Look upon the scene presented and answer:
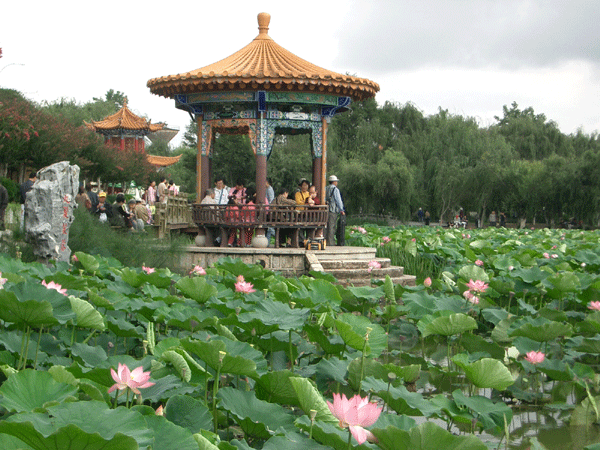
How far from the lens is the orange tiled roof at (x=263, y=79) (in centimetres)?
995

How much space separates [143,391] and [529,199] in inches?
1058

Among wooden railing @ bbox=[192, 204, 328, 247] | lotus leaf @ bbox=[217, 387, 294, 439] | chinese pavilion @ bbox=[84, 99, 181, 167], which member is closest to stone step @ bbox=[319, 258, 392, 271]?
wooden railing @ bbox=[192, 204, 328, 247]

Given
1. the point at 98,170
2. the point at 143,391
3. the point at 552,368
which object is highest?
the point at 98,170

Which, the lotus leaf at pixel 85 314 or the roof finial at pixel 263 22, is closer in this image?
the lotus leaf at pixel 85 314

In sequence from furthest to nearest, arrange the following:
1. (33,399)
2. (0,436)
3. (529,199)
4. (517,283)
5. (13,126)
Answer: (529,199) < (13,126) < (517,283) < (33,399) < (0,436)

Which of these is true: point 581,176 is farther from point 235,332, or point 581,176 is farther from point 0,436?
point 0,436

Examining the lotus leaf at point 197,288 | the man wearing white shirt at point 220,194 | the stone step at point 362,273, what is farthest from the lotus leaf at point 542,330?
the man wearing white shirt at point 220,194

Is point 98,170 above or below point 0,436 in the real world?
above

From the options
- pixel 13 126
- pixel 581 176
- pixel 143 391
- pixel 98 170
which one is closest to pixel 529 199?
pixel 581 176

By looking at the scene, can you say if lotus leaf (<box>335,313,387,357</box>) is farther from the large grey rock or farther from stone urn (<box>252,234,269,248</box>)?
stone urn (<box>252,234,269,248</box>)

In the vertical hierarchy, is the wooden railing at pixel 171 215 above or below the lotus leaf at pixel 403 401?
above

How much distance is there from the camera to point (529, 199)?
1076 inches

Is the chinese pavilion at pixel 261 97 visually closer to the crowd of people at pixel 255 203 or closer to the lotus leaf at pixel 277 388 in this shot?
the crowd of people at pixel 255 203

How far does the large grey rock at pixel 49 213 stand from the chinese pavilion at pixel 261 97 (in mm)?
4214
